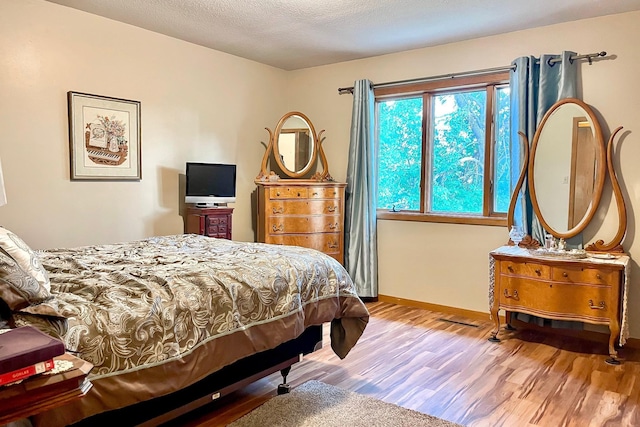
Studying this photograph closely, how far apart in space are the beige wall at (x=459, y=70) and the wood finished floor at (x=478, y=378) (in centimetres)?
65

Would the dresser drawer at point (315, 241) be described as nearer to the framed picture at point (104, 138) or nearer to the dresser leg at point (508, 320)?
the framed picture at point (104, 138)

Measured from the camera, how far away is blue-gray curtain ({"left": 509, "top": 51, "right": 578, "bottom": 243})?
3.69m

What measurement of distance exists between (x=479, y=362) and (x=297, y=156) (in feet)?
9.31

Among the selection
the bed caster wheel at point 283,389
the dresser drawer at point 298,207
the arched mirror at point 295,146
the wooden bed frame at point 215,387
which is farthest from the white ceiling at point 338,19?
the bed caster wheel at point 283,389

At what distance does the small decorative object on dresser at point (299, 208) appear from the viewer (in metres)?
4.62

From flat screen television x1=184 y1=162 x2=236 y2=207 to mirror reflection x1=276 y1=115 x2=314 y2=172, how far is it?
2.46 feet

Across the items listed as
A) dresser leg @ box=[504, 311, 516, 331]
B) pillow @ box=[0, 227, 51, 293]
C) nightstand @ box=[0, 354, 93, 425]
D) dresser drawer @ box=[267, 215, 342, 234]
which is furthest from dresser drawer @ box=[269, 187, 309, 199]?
nightstand @ box=[0, 354, 93, 425]

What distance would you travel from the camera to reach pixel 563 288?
Answer: 11.1 feet

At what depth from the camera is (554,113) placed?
3.74 meters

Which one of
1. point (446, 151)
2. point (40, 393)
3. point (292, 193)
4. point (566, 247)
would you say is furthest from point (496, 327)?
point (40, 393)

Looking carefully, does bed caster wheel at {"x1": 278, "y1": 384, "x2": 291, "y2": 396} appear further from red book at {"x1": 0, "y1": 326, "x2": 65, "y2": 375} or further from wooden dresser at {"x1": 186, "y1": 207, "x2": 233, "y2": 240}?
wooden dresser at {"x1": 186, "y1": 207, "x2": 233, "y2": 240}

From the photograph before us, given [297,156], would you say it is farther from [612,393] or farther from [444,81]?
[612,393]

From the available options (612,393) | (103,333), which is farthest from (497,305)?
(103,333)

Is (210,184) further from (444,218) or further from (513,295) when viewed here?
(513,295)
